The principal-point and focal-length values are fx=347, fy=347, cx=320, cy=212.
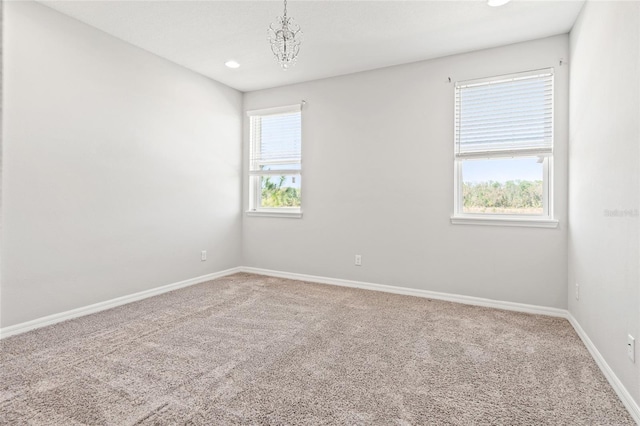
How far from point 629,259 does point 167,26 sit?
3714 millimetres

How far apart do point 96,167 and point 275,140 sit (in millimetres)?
2205

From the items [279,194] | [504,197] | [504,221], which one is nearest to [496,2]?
[504,197]

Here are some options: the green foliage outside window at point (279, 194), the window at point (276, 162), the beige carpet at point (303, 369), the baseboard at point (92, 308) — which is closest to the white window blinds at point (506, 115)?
the beige carpet at point (303, 369)

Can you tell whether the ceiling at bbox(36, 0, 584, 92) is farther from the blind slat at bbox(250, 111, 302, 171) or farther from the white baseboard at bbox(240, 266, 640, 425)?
the white baseboard at bbox(240, 266, 640, 425)

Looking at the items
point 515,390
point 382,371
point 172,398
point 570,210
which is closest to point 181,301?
point 172,398

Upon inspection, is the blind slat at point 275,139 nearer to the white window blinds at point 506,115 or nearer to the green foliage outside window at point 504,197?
the white window blinds at point 506,115

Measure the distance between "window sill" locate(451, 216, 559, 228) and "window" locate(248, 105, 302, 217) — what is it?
1962 millimetres

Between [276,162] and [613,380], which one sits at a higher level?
[276,162]

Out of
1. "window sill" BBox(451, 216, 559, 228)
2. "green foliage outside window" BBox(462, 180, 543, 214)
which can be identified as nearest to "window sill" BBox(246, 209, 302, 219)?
"window sill" BBox(451, 216, 559, 228)

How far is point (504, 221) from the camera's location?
3363 mm

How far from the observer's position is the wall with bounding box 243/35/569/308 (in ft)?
10.6

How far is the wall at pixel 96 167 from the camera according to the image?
2.65 m

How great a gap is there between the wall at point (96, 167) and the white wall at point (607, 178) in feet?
12.6

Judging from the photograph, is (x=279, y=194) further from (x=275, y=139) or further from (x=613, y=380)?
(x=613, y=380)
